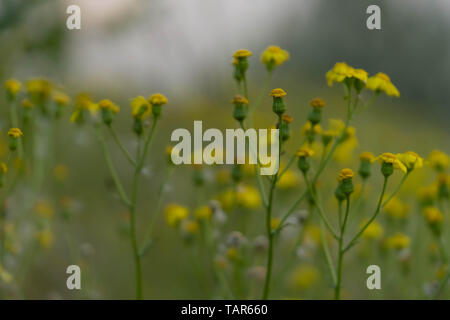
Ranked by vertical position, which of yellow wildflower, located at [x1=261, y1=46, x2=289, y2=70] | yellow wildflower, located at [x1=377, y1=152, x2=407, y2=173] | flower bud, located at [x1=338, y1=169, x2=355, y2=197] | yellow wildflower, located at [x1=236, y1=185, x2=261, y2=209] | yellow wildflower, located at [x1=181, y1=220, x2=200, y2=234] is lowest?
yellow wildflower, located at [x1=181, y1=220, x2=200, y2=234]

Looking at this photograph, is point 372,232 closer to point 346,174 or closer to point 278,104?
point 346,174

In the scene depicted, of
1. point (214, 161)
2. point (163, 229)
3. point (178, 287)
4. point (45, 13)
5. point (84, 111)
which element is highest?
point (45, 13)

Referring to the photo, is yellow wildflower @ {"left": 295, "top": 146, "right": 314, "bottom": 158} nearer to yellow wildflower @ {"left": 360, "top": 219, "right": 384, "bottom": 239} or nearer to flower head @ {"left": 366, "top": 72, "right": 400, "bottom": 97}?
flower head @ {"left": 366, "top": 72, "right": 400, "bottom": 97}

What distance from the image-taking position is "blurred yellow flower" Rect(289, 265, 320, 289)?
2.12m

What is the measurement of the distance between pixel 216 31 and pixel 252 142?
208 cm

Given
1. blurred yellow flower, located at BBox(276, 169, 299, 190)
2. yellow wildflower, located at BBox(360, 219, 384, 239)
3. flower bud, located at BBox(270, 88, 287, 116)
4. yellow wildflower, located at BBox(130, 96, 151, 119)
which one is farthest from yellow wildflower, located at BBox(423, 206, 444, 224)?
yellow wildflower, located at BBox(130, 96, 151, 119)

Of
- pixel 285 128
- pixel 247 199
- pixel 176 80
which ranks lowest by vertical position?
pixel 247 199

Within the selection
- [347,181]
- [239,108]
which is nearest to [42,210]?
[239,108]

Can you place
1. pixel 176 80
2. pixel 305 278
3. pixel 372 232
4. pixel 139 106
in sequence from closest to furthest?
pixel 139 106 < pixel 372 232 < pixel 305 278 < pixel 176 80

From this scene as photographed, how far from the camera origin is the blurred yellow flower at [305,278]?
212 cm

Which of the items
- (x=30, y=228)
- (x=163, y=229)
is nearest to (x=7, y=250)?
(x=30, y=228)

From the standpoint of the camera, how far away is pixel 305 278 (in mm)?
2115
